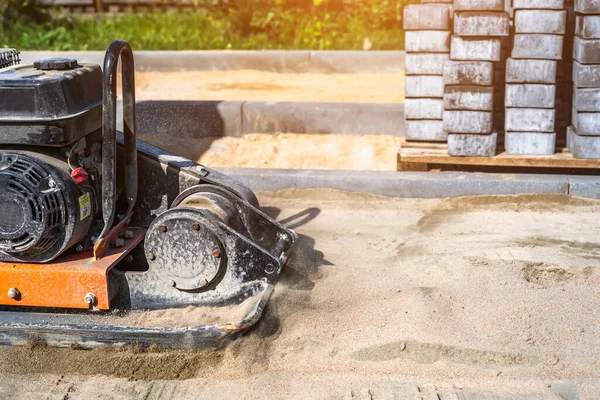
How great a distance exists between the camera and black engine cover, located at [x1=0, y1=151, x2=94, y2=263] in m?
3.22

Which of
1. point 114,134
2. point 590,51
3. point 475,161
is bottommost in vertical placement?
point 475,161

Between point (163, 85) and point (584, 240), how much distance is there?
5.45 metres

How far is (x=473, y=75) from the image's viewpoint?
541cm

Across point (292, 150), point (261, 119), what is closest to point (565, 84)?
point (292, 150)

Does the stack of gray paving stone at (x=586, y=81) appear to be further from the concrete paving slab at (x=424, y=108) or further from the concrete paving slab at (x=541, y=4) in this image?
the concrete paving slab at (x=424, y=108)

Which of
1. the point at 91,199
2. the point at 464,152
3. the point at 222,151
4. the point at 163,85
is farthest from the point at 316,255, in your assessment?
the point at 163,85

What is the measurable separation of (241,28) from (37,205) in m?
7.91

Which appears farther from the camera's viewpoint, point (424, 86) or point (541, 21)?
point (424, 86)

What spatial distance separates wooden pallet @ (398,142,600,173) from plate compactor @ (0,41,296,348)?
7.18 ft

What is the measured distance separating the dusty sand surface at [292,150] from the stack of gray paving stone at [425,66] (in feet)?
1.66

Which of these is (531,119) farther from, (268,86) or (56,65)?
(268,86)

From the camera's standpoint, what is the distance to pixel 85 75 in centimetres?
349

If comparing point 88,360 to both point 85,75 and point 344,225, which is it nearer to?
point 85,75

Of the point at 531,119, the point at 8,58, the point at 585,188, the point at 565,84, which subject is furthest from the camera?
the point at 565,84
